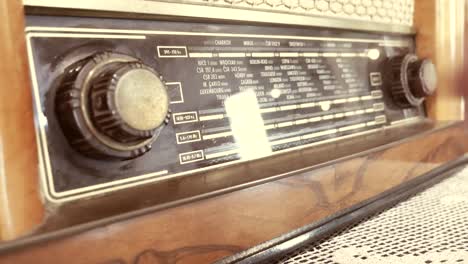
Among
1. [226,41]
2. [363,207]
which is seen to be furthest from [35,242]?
[363,207]

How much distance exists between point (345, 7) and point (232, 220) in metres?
0.40

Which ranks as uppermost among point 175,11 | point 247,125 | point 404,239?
point 175,11

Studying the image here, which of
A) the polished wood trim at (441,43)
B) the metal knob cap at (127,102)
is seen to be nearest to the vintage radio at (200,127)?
the metal knob cap at (127,102)

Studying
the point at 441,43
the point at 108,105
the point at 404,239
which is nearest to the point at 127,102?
the point at 108,105

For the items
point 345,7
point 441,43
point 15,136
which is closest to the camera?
point 15,136

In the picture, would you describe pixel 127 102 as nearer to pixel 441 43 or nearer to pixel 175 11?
pixel 175 11

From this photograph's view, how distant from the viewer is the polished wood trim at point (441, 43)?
851 millimetres

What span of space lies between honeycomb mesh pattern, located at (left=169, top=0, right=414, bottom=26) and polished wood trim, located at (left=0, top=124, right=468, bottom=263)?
8.2 inches

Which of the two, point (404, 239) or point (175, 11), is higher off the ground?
point (175, 11)

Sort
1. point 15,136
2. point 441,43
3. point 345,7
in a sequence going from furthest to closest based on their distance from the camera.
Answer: point 441,43 → point 345,7 → point 15,136

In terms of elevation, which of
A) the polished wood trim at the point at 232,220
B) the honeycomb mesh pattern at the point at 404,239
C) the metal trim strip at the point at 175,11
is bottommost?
the honeycomb mesh pattern at the point at 404,239

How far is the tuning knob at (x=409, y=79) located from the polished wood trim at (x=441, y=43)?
0.08 m

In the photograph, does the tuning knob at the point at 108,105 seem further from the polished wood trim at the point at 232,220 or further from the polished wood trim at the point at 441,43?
the polished wood trim at the point at 441,43

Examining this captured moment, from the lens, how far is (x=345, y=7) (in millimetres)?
704
